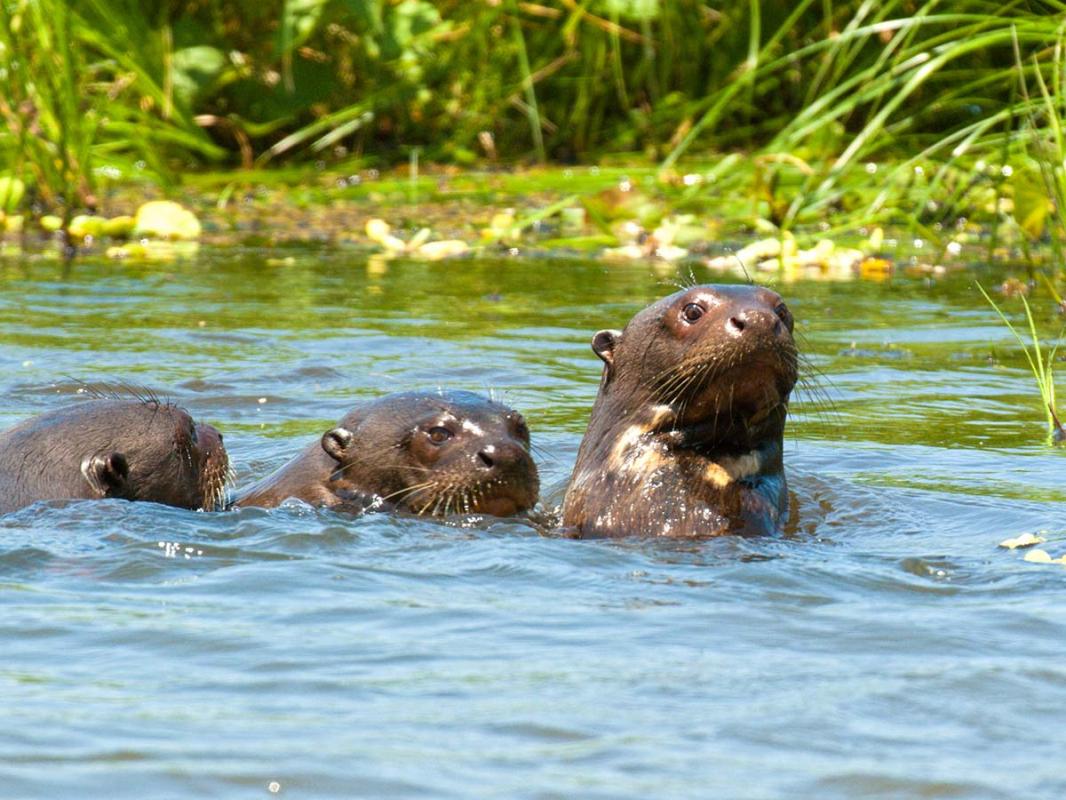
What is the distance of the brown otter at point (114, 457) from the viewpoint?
5129 millimetres

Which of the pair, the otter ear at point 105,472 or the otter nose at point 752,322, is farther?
the otter ear at point 105,472

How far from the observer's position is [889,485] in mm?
5793

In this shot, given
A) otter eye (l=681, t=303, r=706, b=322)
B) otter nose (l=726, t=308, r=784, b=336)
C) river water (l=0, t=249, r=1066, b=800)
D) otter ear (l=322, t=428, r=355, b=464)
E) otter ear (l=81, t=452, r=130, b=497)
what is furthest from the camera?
otter ear (l=322, t=428, r=355, b=464)

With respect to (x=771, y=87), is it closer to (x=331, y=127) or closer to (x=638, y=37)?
(x=638, y=37)

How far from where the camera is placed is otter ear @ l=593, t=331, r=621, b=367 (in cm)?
526

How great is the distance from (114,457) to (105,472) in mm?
48

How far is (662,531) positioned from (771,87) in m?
8.33

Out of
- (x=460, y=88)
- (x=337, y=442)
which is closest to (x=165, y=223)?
(x=460, y=88)

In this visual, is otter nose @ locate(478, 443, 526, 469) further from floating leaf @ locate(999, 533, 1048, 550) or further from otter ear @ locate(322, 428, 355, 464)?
floating leaf @ locate(999, 533, 1048, 550)

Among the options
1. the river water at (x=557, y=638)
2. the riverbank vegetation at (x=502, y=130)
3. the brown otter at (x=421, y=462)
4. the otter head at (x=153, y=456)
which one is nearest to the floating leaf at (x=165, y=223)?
the riverbank vegetation at (x=502, y=130)

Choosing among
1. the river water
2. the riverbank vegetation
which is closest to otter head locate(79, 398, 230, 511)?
the river water

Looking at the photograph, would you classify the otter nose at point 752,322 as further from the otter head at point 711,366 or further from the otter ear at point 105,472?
the otter ear at point 105,472

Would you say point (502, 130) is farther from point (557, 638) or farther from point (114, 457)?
point (557, 638)

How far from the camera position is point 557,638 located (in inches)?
153
